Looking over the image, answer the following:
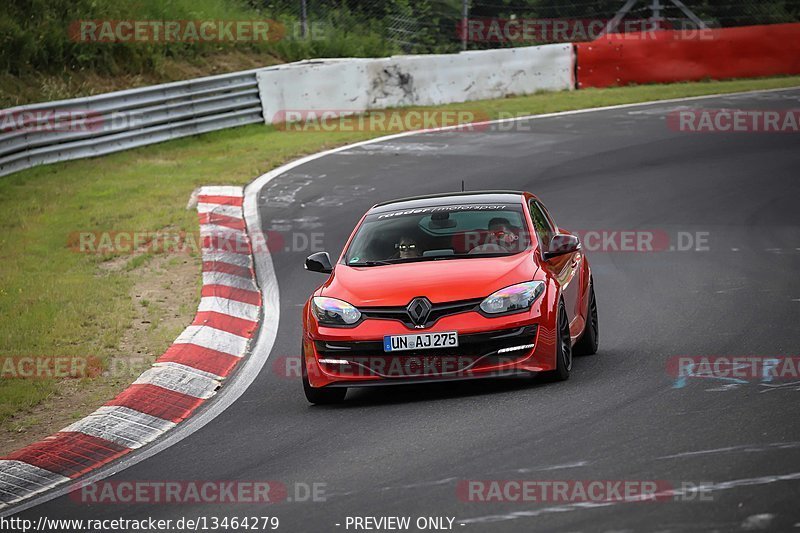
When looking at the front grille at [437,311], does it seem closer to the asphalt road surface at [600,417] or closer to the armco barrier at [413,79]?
the asphalt road surface at [600,417]

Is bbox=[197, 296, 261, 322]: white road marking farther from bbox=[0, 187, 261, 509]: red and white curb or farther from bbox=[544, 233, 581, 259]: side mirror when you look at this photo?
bbox=[544, 233, 581, 259]: side mirror

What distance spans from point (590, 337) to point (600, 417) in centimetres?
237

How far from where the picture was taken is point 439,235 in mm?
9336

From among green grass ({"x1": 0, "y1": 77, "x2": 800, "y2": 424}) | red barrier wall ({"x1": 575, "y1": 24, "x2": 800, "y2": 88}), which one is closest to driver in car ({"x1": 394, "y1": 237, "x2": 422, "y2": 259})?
green grass ({"x1": 0, "y1": 77, "x2": 800, "y2": 424})

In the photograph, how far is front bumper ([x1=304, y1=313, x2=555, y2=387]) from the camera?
807cm

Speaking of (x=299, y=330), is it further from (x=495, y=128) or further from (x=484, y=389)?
(x=495, y=128)

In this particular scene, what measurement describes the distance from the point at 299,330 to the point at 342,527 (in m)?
5.42

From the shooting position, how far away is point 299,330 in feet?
36.1

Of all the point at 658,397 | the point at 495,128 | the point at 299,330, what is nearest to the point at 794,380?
the point at 658,397

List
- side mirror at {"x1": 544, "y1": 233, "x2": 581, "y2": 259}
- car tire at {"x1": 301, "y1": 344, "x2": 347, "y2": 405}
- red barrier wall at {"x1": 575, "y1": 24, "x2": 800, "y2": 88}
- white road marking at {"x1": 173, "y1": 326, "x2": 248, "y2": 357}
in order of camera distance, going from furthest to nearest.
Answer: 1. red barrier wall at {"x1": 575, "y1": 24, "x2": 800, "y2": 88}
2. white road marking at {"x1": 173, "y1": 326, "x2": 248, "y2": 357}
3. side mirror at {"x1": 544, "y1": 233, "x2": 581, "y2": 259}
4. car tire at {"x1": 301, "y1": 344, "x2": 347, "y2": 405}

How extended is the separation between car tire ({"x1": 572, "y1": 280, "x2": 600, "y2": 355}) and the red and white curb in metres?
2.76

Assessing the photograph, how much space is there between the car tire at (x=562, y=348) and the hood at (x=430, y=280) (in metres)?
0.36

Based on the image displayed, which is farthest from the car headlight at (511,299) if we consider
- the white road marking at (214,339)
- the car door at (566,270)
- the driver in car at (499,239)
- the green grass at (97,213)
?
the green grass at (97,213)

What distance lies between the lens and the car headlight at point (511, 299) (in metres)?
8.19
